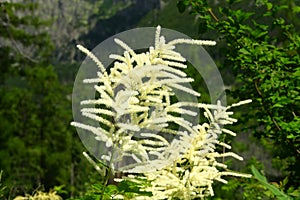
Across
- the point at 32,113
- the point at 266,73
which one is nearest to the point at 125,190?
the point at 266,73

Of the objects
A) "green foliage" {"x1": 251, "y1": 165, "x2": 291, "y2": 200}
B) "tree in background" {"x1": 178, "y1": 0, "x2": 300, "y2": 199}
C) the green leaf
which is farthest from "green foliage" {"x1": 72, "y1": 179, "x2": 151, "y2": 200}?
the green leaf

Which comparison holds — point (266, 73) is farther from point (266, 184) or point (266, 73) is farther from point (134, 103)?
point (266, 184)

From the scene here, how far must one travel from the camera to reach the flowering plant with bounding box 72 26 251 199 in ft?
7.11

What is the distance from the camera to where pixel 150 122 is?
2195 mm

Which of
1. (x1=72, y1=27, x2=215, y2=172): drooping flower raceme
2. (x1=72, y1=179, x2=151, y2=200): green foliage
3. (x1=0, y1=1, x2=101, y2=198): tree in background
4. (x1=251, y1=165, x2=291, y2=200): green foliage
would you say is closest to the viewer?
(x1=251, y1=165, x2=291, y2=200): green foliage

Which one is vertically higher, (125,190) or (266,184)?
(266,184)

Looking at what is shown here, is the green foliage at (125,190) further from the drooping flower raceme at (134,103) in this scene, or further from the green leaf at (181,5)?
the green leaf at (181,5)

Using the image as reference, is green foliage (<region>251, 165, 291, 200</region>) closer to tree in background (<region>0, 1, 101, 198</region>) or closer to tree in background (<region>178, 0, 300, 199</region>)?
tree in background (<region>178, 0, 300, 199</region>)

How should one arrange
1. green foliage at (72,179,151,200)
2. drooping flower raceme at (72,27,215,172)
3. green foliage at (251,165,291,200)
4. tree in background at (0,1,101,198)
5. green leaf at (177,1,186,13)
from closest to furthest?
1. green foliage at (251,165,291,200)
2. drooping flower raceme at (72,27,215,172)
3. green foliage at (72,179,151,200)
4. green leaf at (177,1,186,13)
5. tree in background at (0,1,101,198)

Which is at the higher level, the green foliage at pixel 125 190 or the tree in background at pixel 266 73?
the tree in background at pixel 266 73

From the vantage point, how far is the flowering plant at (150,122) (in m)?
2.17

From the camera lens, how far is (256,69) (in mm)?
4816

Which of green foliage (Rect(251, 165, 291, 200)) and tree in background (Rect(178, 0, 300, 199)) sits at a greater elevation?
tree in background (Rect(178, 0, 300, 199))

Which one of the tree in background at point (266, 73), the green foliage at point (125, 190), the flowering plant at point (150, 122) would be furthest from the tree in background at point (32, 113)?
the flowering plant at point (150, 122)
